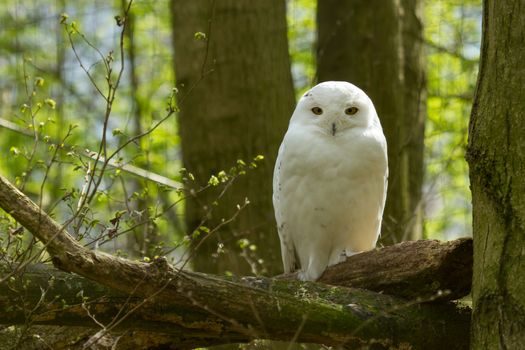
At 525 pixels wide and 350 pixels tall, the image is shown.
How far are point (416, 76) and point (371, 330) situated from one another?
13.1 ft

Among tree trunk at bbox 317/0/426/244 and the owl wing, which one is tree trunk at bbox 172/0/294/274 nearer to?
the owl wing

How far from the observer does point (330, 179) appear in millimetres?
4566

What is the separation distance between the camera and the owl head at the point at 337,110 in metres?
4.79

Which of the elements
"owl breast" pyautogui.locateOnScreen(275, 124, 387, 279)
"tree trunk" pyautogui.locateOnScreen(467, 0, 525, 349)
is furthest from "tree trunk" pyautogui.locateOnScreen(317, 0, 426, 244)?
"tree trunk" pyautogui.locateOnScreen(467, 0, 525, 349)

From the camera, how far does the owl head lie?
189 inches

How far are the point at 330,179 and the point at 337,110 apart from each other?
47cm

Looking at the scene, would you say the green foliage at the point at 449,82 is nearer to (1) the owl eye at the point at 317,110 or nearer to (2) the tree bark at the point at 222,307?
(1) the owl eye at the point at 317,110

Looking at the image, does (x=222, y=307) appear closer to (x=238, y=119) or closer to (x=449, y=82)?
(x=238, y=119)

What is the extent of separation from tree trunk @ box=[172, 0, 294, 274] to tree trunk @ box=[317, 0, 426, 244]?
0.93 metres

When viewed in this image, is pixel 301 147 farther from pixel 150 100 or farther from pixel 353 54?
pixel 150 100

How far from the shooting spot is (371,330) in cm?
354

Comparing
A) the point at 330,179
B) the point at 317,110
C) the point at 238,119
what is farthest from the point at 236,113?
the point at 330,179

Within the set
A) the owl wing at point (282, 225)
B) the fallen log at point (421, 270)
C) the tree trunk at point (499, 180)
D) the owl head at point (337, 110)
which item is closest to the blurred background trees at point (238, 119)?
the owl wing at point (282, 225)

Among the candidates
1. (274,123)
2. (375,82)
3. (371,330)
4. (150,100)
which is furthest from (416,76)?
(150,100)
